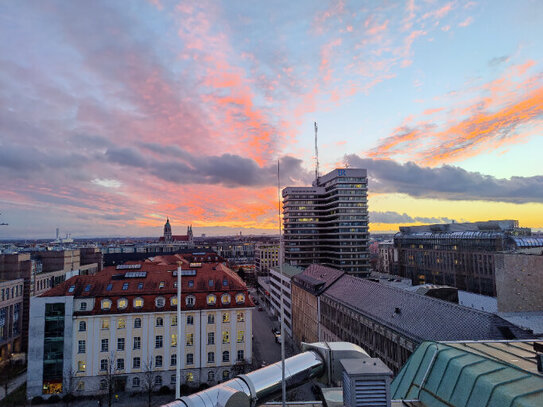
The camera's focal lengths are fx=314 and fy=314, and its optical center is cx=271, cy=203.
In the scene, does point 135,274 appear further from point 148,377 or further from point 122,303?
point 148,377

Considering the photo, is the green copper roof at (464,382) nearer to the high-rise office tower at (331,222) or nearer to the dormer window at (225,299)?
the dormer window at (225,299)

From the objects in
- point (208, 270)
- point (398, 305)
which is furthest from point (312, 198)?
point (398, 305)

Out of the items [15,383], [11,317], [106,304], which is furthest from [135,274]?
[11,317]

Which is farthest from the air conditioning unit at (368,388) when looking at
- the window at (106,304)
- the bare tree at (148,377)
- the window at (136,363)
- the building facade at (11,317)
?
the building facade at (11,317)

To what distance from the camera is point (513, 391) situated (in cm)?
1310

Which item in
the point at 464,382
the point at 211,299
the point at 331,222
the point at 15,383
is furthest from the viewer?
the point at 331,222

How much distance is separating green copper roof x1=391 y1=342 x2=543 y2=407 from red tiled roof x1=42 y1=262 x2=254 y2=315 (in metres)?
45.3

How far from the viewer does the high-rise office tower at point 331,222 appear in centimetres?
Result: 12900

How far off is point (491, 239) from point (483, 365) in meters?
116

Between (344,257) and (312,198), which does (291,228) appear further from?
(344,257)

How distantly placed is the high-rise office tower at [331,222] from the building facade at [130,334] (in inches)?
3086

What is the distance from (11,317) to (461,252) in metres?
143

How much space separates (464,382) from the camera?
14.7m

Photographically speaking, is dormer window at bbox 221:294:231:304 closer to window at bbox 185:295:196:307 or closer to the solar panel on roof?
window at bbox 185:295:196:307
